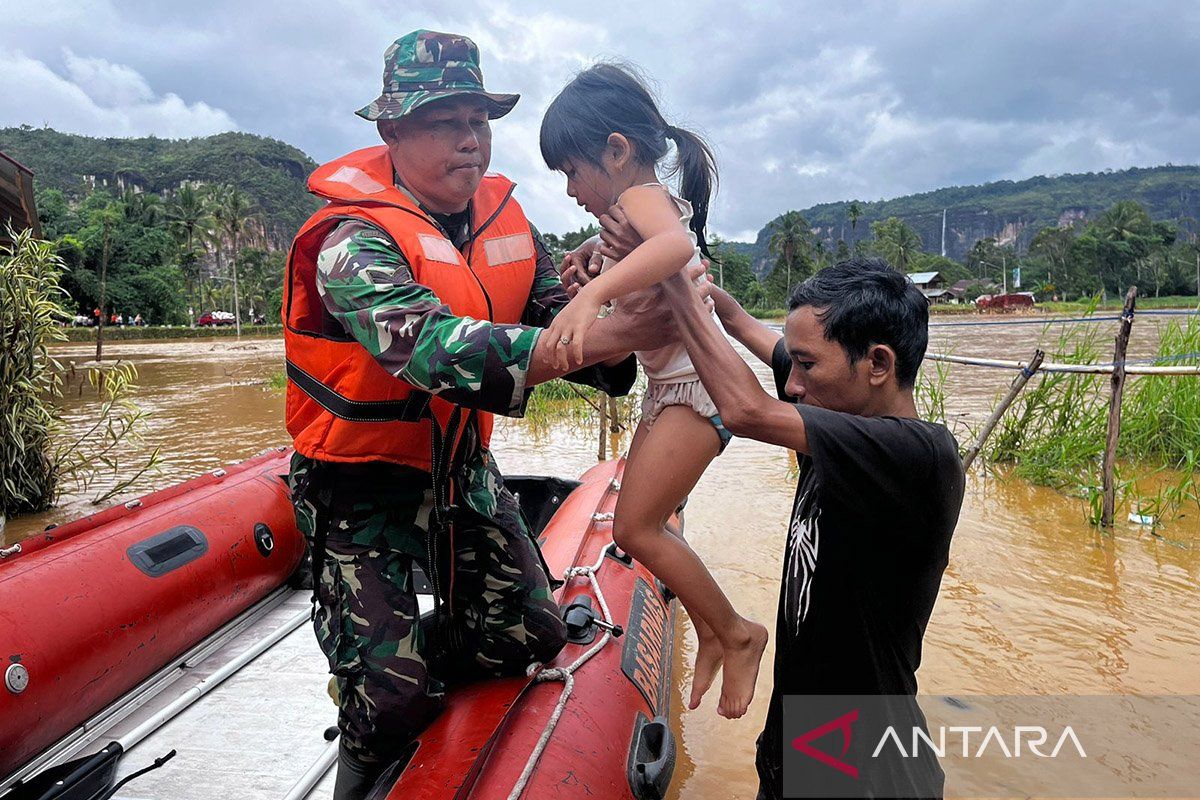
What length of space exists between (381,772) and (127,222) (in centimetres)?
4402

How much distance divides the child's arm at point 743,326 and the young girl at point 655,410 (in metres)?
0.26

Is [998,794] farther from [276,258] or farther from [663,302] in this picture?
[276,258]

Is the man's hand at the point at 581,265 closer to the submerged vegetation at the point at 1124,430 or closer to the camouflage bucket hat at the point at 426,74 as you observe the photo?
the camouflage bucket hat at the point at 426,74

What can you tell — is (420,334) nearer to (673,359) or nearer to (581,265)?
(581,265)

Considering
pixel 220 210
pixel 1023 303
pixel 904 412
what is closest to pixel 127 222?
pixel 220 210

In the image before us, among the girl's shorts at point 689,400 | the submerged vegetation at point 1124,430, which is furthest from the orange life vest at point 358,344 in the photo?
the submerged vegetation at point 1124,430

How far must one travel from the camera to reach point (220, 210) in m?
53.4

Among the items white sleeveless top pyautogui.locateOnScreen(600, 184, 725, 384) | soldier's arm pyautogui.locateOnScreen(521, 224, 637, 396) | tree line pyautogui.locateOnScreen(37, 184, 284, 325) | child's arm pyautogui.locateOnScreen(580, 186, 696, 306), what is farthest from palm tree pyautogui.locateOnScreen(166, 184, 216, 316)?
child's arm pyautogui.locateOnScreen(580, 186, 696, 306)

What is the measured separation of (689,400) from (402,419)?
0.70 metres

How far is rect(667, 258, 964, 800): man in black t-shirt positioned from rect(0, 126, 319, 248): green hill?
3471 inches

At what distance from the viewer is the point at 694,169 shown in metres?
2.10

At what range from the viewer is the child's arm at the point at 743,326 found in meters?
2.13

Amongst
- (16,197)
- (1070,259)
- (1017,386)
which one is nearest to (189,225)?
(16,197)

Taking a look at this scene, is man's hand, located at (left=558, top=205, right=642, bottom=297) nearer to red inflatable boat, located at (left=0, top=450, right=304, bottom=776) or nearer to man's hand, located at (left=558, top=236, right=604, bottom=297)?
man's hand, located at (left=558, top=236, right=604, bottom=297)
